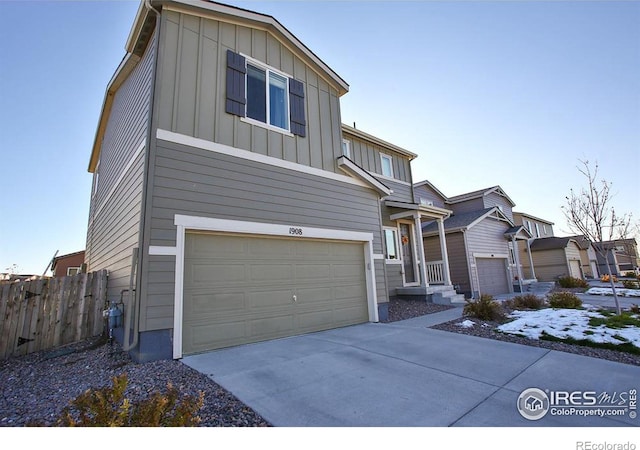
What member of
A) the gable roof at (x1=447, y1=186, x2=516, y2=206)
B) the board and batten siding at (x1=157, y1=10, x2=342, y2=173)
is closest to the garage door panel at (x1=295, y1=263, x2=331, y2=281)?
the board and batten siding at (x1=157, y1=10, x2=342, y2=173)

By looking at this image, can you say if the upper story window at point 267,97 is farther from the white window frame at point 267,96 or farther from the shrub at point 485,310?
the shrub at point 485,310

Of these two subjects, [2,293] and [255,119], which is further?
[255,119]

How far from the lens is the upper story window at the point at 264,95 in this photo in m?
6.00

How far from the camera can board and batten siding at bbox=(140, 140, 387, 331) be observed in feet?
14.7

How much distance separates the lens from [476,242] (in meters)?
14.0

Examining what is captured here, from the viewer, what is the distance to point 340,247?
23.9ft

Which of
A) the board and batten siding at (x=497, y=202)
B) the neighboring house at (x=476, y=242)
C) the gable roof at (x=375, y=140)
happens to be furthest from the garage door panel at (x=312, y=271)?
the board and batten siding at (x=497, y=202)

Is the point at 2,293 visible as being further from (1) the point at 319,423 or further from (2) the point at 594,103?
(2) the point at 594,103

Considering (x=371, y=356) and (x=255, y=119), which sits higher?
(x=255, y=119)

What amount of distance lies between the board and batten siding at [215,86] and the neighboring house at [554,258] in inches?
850

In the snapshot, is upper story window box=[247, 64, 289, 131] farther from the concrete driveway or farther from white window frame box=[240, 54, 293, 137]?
the concrete driveway

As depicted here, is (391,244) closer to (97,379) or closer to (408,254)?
(408,254)
